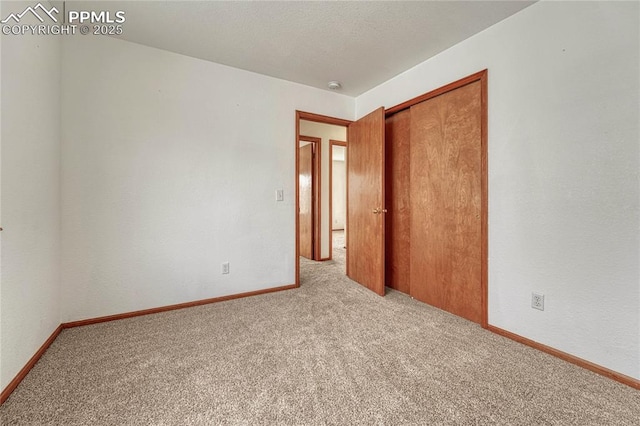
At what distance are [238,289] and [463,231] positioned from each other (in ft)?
7.40

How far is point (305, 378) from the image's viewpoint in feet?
4.90

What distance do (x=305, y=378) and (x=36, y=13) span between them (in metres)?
2.78

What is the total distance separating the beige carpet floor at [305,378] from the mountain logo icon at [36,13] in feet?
6.35

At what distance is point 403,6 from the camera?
1.84 metres

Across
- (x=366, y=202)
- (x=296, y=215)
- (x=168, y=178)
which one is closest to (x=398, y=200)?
(x=366, y=202)

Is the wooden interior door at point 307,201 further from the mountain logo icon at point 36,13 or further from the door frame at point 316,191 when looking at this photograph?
the mountain logo icon at point 36,13

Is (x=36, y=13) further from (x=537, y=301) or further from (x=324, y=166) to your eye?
(x=537, y=301)

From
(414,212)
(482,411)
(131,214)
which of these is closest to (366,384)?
(482,411)

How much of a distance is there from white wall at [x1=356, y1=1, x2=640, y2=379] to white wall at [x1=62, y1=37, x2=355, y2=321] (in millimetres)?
2005

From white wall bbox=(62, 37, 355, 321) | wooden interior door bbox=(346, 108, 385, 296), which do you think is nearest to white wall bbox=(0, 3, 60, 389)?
white wall bbox=(62, 37, 355, 321)

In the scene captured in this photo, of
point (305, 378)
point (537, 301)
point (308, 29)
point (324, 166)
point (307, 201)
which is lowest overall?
point (305, 378)

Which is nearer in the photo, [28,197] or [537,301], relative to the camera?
[28,197]

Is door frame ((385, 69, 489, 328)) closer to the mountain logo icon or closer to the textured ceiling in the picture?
the textured ceiling

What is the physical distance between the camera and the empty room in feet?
4.62
